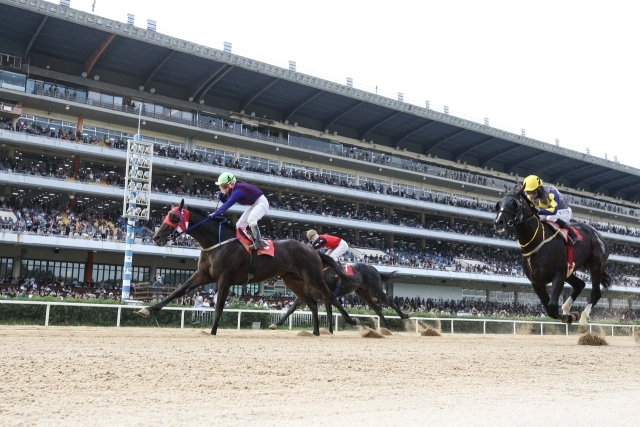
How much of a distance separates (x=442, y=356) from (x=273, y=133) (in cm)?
3941

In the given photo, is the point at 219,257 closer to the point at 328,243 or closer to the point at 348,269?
the point at 348,269

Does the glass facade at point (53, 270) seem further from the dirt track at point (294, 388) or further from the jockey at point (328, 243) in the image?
the dirt track at point (294, 388)

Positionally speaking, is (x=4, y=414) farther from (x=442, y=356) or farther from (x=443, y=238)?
(x=443, y=238)

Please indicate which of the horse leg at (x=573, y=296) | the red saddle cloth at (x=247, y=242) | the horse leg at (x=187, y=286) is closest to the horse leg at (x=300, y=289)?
the red saddle cloth at (x=247, y=242)

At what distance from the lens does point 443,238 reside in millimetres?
50781

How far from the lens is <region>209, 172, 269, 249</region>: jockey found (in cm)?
1106

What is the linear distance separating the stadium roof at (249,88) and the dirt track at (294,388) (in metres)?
32.6

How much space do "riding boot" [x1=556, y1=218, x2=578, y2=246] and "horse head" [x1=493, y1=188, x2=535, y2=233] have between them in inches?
29.6

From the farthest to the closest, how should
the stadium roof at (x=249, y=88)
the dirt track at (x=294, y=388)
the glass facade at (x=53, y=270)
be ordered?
the stadium roof at (x=249, y=88), the glass facade at (x=53, y=270), the dirt track at (x=294, y=388)

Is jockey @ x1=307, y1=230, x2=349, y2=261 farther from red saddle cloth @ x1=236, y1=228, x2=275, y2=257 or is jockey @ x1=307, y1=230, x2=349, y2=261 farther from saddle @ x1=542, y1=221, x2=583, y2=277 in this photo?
saddle @ x1=542, y1=221, x2=583, y2=277

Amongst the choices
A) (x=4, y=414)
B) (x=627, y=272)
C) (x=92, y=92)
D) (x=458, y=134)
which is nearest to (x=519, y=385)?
(x=4, y=414)

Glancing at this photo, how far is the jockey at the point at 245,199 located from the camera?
36.3ft

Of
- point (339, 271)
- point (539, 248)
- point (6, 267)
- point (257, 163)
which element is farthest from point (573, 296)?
point (257, 163)

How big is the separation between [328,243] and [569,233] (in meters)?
5.84
